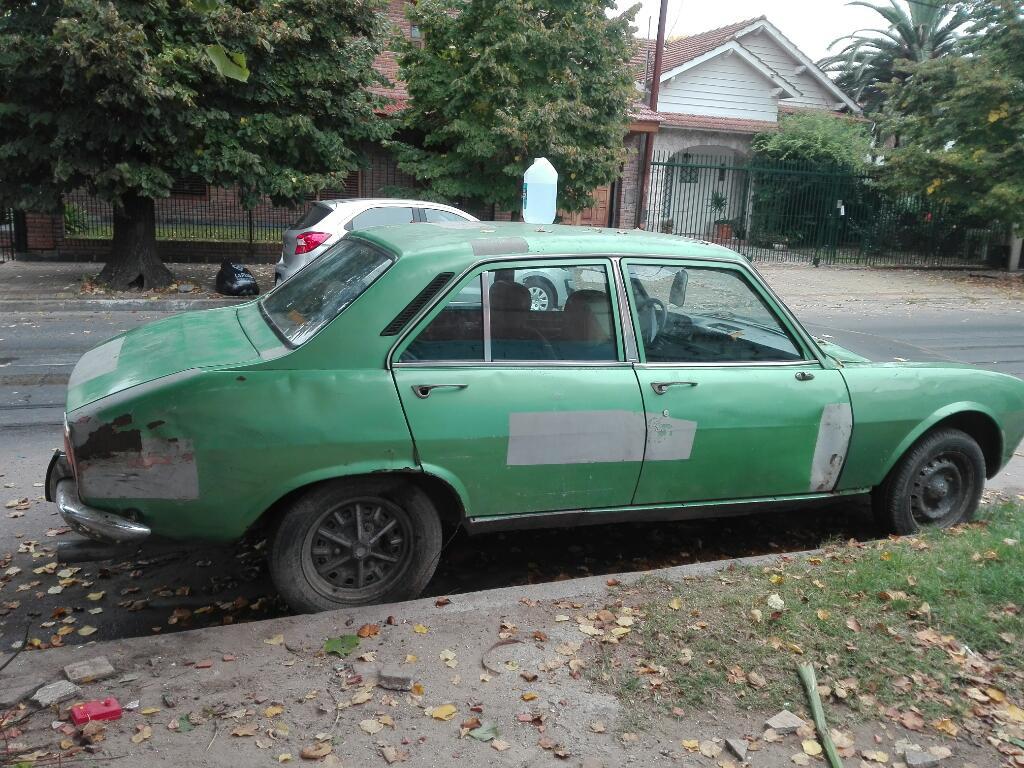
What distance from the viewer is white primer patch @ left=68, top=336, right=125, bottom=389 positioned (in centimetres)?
406

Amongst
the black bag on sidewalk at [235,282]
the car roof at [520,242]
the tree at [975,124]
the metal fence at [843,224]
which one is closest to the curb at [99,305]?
the black bag on sidewalk at [235,282]

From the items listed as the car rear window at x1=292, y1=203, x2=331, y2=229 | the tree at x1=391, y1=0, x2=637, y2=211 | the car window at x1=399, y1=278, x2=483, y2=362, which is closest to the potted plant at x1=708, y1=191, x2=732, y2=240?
the tree at x1=391, y1=0, x2=637, y2=211

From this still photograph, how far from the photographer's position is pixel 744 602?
13.3 ft

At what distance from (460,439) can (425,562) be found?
23.4 inches

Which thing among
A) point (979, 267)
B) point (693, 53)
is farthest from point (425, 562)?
point (693, 53)

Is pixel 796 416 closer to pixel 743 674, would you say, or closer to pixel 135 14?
pixel 743 674

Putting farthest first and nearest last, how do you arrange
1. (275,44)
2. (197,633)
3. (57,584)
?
(275,44), (57,584), (197,633)

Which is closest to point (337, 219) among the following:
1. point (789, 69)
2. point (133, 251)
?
point (133, 251)

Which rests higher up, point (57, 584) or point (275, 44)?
point (275, 44)

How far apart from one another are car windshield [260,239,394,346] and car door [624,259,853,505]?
123cm

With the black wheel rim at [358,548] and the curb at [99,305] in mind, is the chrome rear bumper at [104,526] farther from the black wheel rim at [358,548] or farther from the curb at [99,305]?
the curb at [99,305]

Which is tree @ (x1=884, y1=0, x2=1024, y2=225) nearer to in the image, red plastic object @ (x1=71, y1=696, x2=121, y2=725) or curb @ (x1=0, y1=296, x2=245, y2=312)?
curb @ (x1=0, y1=296, x2=245, y2=312)

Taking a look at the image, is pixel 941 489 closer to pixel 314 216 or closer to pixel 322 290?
pixel 322 290

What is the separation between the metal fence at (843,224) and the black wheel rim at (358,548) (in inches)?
874
